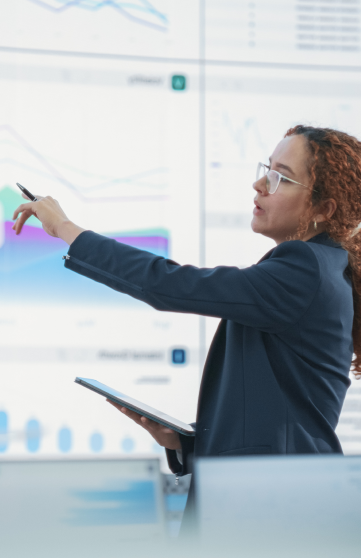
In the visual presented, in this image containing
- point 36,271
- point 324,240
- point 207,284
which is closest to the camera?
point 207,284

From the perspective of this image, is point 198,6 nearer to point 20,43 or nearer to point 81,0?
point 81,0

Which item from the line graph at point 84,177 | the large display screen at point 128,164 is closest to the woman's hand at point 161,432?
the large display screen at point 128,164

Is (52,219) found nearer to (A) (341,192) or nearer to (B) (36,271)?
(A) (341,192)

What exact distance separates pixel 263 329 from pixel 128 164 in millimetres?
1092

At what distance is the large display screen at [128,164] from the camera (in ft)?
Result: 5.69

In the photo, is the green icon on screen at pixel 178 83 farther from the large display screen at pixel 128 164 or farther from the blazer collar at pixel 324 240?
the blazer collar at pixel 324 240

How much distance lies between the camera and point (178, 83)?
186 cm

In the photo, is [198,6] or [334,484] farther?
[198,6]

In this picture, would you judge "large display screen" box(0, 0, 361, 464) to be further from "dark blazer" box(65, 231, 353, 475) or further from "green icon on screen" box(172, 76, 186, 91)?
"dark blazer" box(65, 231, 353, 475)

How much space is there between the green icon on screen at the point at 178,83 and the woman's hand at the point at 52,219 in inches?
39.3

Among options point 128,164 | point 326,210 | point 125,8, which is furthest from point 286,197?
point 125,8

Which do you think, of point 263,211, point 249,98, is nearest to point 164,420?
point 263,211

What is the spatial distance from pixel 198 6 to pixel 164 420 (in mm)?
1524

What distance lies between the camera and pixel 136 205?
1.82 metres
